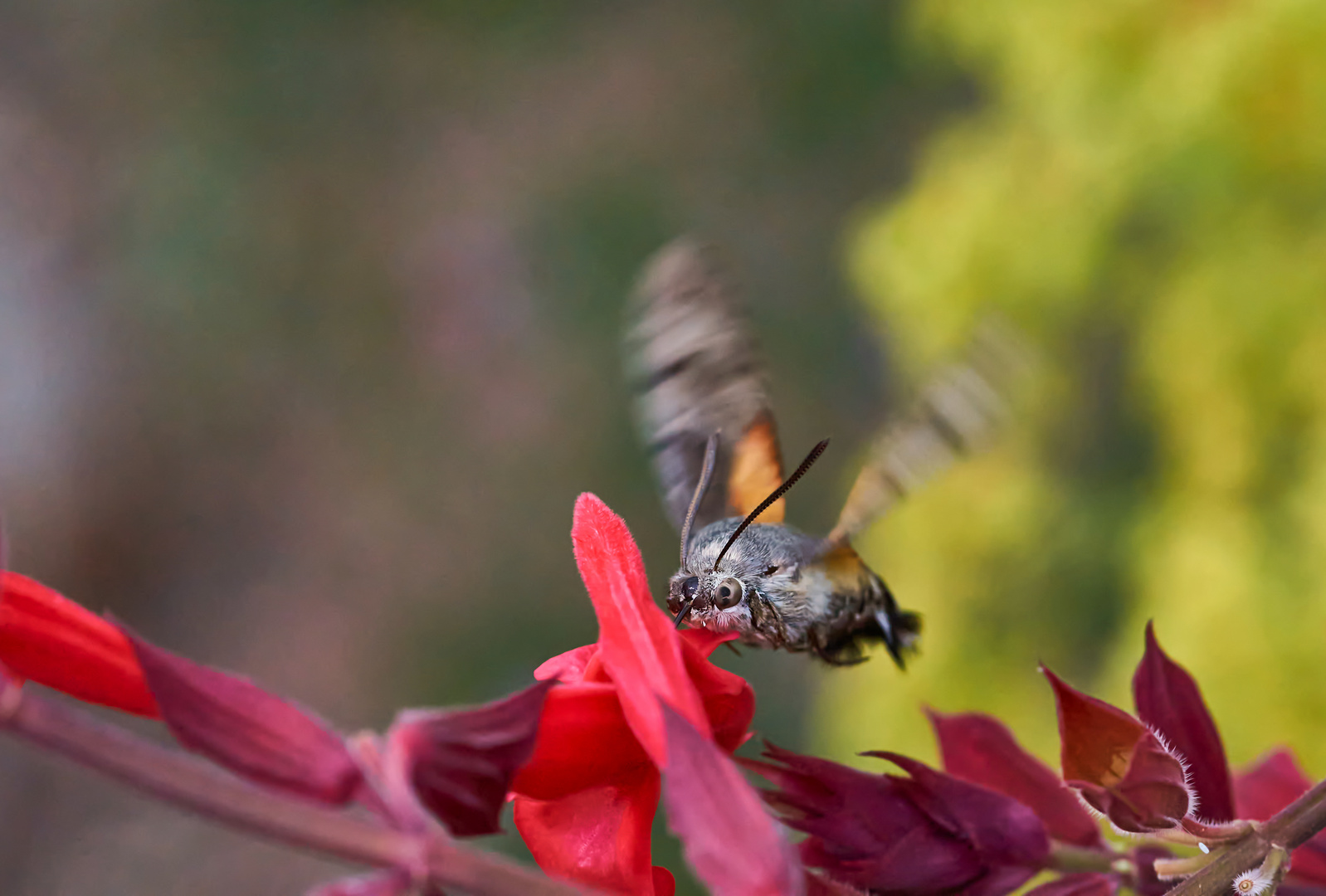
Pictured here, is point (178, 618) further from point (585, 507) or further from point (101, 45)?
point (585, 507)

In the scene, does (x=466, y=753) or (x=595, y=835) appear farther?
(x=595, y=835)

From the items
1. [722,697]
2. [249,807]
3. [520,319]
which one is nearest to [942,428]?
[722,697]

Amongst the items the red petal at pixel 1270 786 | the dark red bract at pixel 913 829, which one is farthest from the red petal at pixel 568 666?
the red petal at pixel 1270 786

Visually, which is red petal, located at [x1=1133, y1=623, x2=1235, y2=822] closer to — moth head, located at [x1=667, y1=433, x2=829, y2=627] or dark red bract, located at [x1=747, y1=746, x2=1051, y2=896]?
dark red bract, located at [x1=747, y1=746, x2=1051, y2=896]

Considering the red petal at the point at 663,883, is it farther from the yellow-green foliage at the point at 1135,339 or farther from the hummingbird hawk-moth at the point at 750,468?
the yellow-green foliage at the point at 1135,339

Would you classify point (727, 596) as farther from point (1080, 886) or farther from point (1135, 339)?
point (1135, 339)

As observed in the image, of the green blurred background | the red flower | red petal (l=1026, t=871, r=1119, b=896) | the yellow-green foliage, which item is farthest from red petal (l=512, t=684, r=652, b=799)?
the green blurred background

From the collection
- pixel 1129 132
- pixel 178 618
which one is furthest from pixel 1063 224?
pixel 178 618
